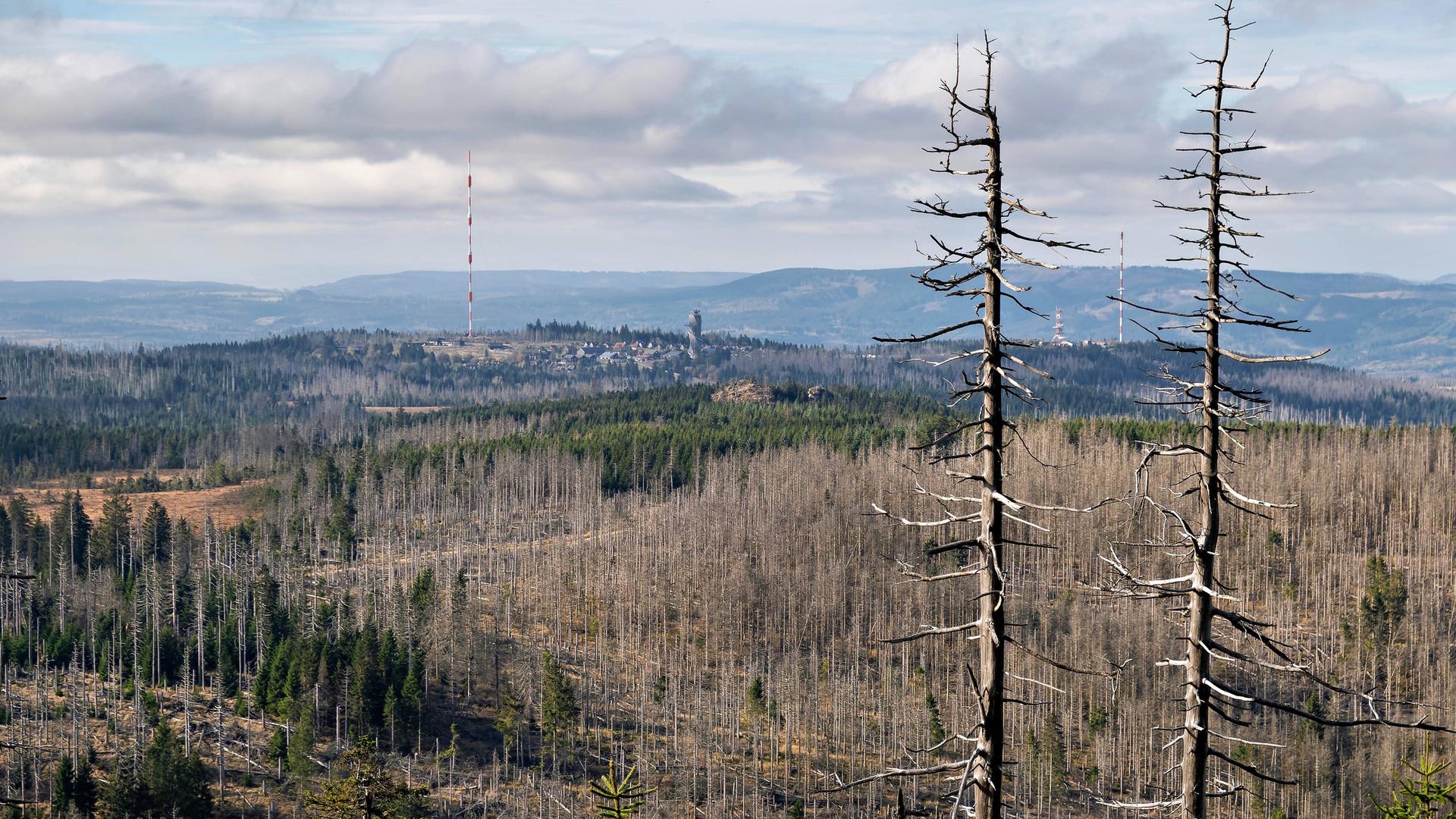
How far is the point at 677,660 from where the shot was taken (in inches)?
5335

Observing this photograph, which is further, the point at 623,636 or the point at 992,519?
the point at 623,636

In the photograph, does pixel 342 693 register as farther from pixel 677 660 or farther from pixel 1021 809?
pixel 1021 809

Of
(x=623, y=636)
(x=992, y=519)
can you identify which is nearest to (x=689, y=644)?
(x=623, y=636)

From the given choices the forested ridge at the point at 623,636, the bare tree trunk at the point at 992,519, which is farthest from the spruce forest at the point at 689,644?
the bare tree trunk at the point at 992,519

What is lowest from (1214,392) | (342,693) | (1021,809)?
(1021,809)

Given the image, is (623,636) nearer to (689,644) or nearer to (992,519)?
(689,644)

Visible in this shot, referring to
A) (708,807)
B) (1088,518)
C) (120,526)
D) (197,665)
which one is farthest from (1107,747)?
(120,526)

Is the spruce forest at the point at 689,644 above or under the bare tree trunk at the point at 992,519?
under

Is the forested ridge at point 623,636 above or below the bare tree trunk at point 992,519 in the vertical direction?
below

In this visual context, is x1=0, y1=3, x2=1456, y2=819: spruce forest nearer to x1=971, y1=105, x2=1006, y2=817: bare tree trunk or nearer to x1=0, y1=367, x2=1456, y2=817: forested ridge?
x1=0, y1=367, x2=1456, y2=817: forested ridge

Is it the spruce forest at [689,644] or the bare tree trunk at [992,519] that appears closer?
the bare tree trunk at [992,519]

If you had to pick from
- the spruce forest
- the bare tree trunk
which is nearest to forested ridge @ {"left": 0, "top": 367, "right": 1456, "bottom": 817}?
the spruce forest

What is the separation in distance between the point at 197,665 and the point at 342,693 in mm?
18480

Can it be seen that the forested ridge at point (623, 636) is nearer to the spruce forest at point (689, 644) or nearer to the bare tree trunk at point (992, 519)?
the spruce forest at point (689, 644)
